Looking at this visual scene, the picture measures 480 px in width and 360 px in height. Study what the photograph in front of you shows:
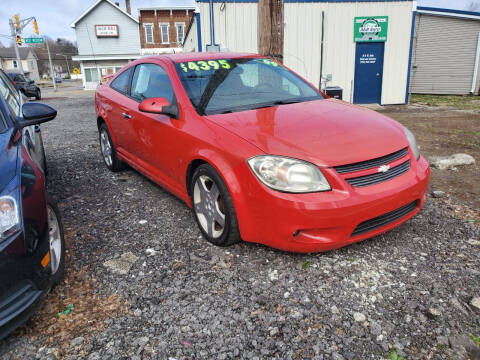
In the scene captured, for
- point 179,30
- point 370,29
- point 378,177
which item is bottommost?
point 378,177

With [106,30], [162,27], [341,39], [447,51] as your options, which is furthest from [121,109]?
[162,27]

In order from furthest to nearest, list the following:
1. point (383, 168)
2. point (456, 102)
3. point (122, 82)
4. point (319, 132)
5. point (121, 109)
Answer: point (456, 102), point (122, 82), point (121, 109), point (319, 132), point (383, 168)

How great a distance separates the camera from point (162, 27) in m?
40.9

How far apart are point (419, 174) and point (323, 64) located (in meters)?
10.7

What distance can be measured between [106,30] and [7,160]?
1528 inches

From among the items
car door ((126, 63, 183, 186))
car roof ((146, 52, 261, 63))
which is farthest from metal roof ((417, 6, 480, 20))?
car door ((126, 63, 183, 186))

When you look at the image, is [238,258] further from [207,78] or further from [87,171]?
[87,171]

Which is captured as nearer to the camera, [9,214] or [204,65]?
[9,214]

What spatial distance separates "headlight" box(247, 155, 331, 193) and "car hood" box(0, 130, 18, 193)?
57.7 inches

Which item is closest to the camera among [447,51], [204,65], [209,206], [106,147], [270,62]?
[209,206]

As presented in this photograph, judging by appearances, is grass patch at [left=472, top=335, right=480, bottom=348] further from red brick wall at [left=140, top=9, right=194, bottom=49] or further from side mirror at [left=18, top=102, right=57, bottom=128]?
red brick wall at [left=140, top=9, right=194, bottom=49]

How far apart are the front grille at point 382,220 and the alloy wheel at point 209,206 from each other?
3.35ft

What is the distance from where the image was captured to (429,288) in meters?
2.44

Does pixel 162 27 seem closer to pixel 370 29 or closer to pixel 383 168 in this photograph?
pixel 370 29
